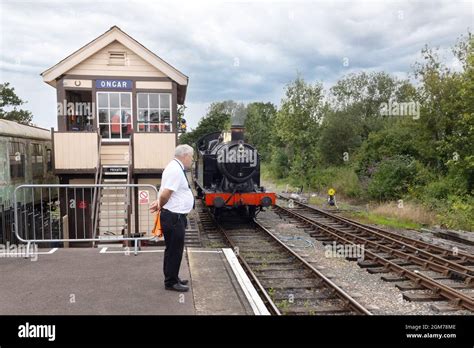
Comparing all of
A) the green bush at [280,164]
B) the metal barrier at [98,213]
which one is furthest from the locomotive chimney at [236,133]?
the green bush at [280,164]

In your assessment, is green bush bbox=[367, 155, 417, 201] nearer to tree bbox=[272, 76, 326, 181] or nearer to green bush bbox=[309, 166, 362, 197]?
green bush bbox=[309, 166, 362, 197]

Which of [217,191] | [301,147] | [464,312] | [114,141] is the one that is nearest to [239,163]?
[217,191]

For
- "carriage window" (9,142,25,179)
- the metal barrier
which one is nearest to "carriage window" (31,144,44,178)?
"carriage window" (9,142,25,179)

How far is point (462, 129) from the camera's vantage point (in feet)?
50.1

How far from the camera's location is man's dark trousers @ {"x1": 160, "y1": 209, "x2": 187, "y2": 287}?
171 inches

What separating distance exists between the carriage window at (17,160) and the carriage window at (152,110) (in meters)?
3.76

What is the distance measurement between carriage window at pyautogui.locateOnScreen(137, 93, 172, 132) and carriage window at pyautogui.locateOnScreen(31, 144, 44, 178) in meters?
4.54

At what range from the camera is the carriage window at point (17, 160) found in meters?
11.4

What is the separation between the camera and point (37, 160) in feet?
47.1

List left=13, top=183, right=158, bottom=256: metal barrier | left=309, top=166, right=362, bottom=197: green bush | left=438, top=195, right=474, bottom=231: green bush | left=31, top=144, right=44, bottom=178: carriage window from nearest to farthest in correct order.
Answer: left=13, top=183, right=158, bottom=256: metal barrier, left=438, top=195, right=474, bottom=231: green bush, left=31, top=144, right=44, bottom=178: carriage window, left=309, top=166, right=362, bottom=197: green bush

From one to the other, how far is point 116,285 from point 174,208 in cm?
121

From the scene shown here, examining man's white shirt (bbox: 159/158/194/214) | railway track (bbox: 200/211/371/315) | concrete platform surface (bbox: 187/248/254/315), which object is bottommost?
railway track (bbox: 200/211/371/315)

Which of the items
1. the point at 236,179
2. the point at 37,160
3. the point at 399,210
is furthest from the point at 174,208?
the point at 399,210
